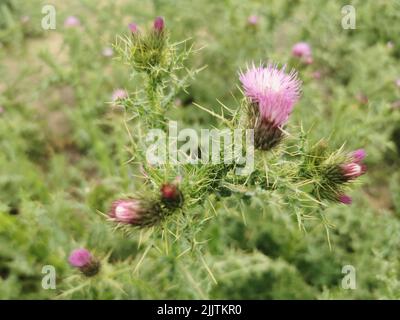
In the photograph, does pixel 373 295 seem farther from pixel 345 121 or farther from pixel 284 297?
pixel 345 121

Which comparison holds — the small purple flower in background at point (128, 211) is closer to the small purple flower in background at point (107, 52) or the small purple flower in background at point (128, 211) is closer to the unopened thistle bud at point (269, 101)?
the unopened thistle bud at point (269, 101)

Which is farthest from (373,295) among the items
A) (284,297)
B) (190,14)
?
(190,14)

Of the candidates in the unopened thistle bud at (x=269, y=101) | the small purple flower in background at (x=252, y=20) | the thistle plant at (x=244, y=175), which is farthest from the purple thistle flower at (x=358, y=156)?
the small purple flower in background at (x=252, y=20)

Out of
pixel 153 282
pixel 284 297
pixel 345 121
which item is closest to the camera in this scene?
pixel 153 282

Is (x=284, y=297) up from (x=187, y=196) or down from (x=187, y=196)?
down

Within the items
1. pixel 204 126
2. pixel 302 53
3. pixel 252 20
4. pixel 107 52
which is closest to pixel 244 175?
pixel 204 126

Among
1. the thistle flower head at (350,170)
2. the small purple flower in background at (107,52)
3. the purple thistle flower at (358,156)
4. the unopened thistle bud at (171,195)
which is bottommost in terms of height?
the unopened thistle bud at (171,195)
